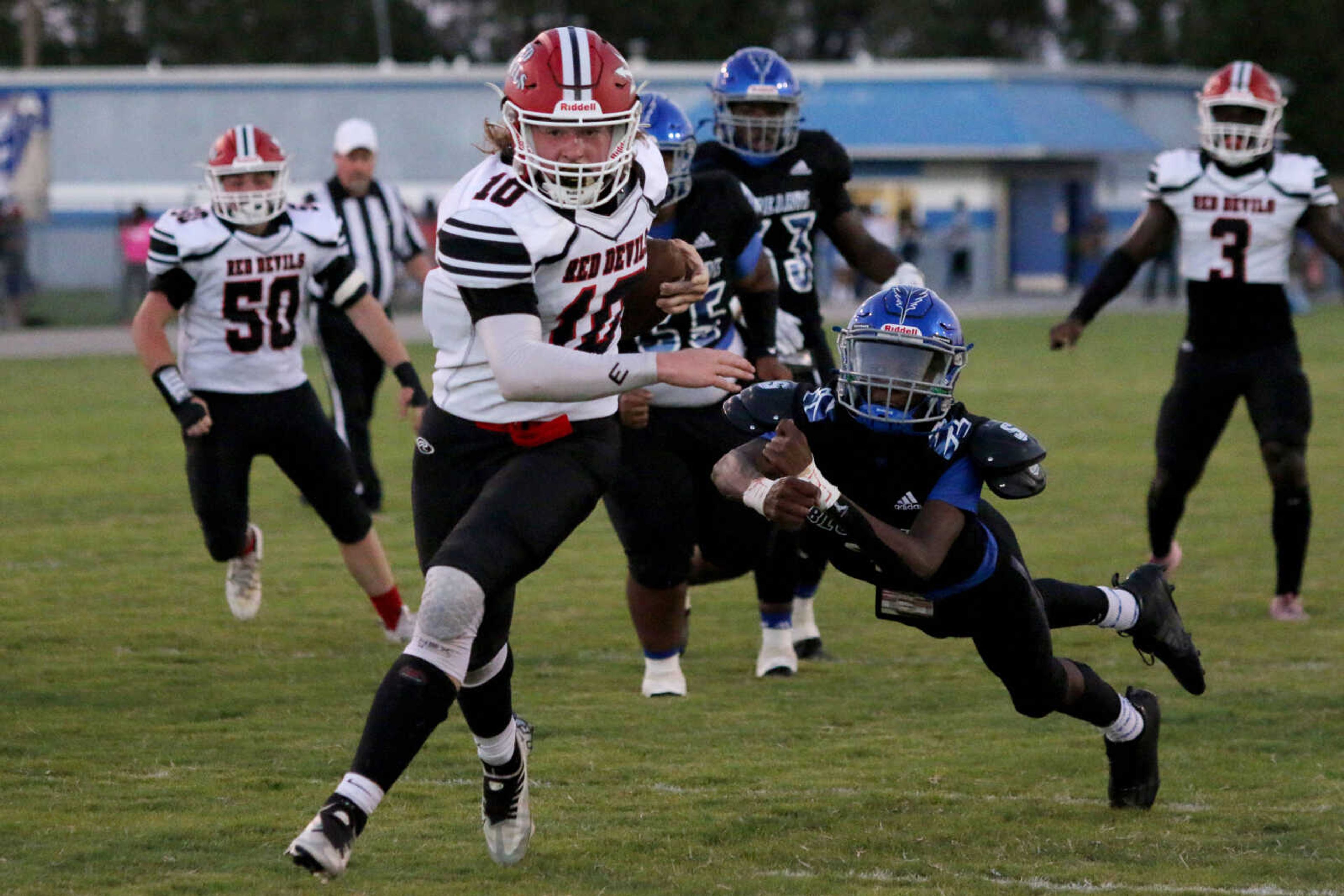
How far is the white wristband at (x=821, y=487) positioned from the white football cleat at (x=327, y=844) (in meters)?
1.18

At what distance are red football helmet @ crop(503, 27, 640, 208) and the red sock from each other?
9.57 ft

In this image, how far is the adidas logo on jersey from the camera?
444 centimetres

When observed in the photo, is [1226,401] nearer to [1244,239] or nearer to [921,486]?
[1244,239]

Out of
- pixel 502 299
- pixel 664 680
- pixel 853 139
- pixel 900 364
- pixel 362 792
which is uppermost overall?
pixel 502 299

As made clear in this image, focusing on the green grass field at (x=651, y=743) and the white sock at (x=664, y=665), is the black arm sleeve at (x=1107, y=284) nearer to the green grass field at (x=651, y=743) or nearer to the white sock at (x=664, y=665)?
the green grass field at (x=651, y=743)

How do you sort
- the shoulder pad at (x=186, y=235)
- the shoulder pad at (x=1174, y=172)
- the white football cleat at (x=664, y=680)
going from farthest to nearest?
the shoulder pad at (x=1174, y=172) → the shoulder pad at (x=186, y=235) → the white football cleat at (x=664, y=680)

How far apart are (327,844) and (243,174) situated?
11.7 ft

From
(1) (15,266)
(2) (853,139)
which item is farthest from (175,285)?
(2) (853,139)

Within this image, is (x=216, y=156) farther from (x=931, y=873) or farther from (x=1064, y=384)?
(x=1064, y=384)

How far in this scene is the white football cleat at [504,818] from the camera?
433 centimetres

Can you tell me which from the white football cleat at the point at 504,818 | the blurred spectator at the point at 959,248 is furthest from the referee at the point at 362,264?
the blurred spectator at the point at 959,248

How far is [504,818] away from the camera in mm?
4328

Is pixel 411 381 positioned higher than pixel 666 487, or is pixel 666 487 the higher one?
pixel 411 381

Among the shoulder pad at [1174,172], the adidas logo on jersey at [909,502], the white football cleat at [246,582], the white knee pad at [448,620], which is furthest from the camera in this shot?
the shoulder pad at [1174,172]
